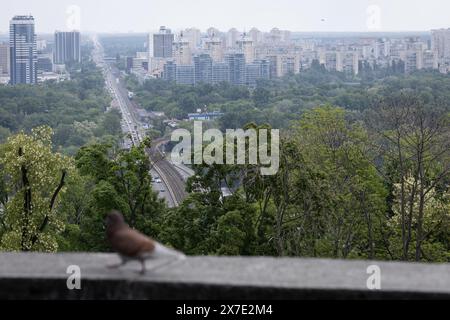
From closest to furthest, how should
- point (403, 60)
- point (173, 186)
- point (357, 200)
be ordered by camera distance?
point (357, 200) → point (173, 186) → point (403, 60)

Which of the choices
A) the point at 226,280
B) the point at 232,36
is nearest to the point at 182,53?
the point at 232,36

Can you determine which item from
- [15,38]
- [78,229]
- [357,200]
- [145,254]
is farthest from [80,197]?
[15,38]

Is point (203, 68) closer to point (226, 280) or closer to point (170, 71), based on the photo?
point (170, 71)

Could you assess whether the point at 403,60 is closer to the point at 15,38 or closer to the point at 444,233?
the point at 15,38

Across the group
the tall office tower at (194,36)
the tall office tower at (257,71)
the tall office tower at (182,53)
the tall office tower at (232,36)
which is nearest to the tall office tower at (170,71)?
the tall office tower at (182,53)

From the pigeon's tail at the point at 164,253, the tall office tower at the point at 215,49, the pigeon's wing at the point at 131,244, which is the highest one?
the tall office tower at the point at 215,49

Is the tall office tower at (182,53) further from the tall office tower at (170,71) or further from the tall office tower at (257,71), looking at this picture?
the tall office tower at (257,71)
